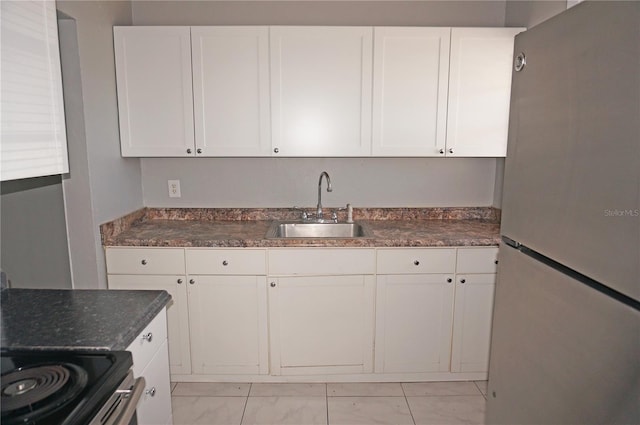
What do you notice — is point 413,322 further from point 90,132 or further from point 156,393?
point 90,132

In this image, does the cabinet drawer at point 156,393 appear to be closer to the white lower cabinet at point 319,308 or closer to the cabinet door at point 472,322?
the white lower cabinet at point 319,308

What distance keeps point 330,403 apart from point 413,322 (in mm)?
623

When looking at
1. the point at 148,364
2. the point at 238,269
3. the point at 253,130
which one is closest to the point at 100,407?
the point at 148,364

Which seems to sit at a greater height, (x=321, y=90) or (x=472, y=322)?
(x=321, y=90)

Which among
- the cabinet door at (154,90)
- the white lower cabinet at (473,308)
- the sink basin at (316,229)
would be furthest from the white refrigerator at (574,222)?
the cabinet door at (154,90)

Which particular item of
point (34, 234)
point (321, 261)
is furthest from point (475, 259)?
point (34, 234)

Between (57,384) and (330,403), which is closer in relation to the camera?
(57,384)

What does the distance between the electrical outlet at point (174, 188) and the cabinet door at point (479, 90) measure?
5.73 feet

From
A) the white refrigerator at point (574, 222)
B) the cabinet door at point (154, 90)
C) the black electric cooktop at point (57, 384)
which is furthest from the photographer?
the cabinet door at point (154, 90)

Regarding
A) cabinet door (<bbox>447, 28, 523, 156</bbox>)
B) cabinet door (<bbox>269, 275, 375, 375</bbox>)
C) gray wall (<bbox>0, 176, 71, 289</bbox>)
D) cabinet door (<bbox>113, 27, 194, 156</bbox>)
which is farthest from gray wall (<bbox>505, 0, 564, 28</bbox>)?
gray wall (<bbox>0, 176, 71, 289</bbox>)

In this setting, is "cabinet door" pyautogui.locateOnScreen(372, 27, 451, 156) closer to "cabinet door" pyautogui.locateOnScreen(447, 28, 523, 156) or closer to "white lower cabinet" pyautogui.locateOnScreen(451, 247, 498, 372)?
"cabinet door" pyautogui.locateOnScreen(447, 28, 523, 156)

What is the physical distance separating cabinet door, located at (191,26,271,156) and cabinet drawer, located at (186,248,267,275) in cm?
59

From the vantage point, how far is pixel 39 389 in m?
0.90

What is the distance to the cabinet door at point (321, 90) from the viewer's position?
90.4 inches
